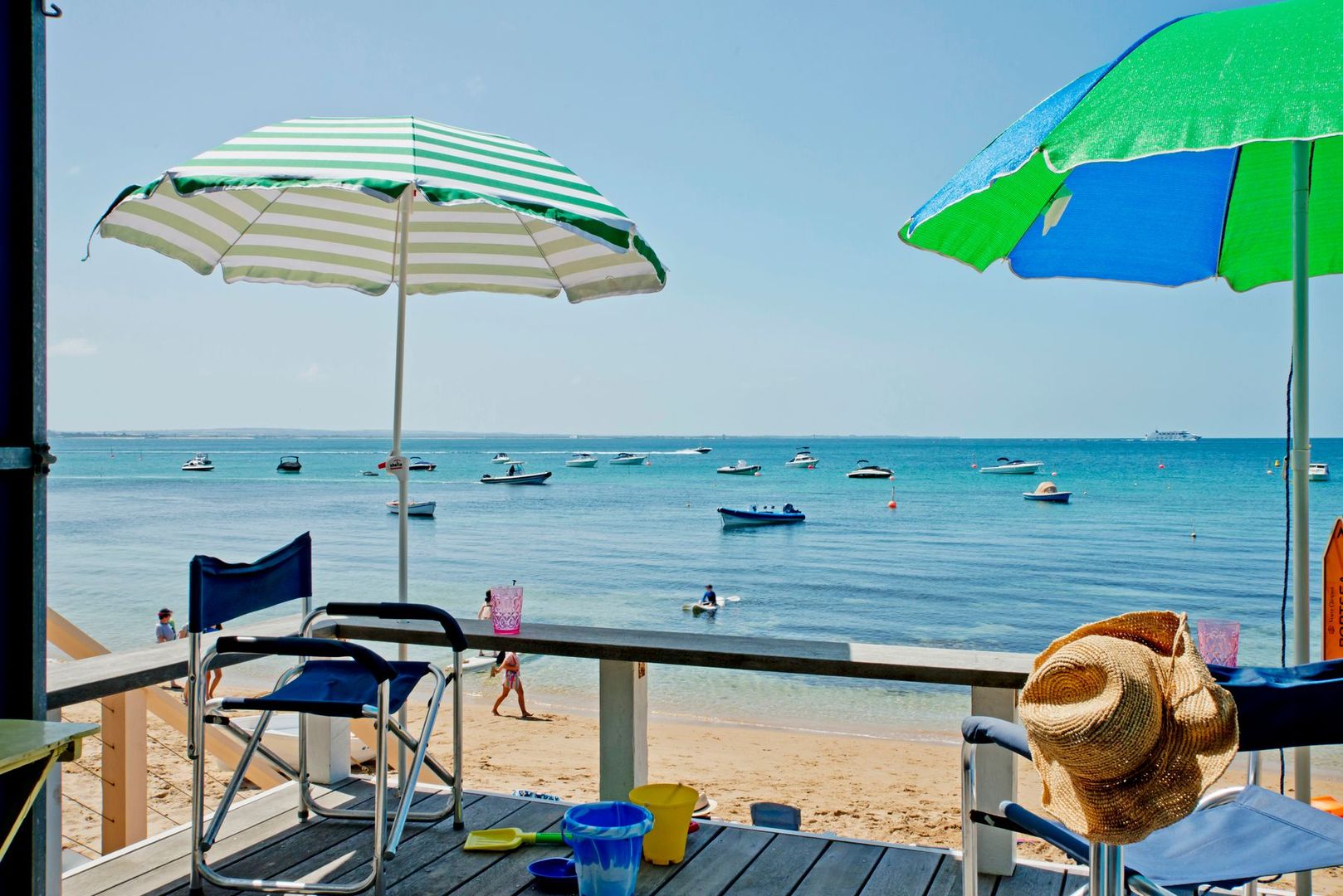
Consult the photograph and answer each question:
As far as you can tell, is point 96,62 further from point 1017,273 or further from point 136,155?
point 1017,273

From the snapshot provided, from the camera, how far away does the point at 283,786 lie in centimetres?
289

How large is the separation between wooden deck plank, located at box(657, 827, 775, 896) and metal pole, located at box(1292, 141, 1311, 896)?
119cm

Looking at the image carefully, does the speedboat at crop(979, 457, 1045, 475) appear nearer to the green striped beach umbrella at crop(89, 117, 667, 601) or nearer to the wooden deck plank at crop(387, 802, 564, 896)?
the green striped beach umbrella at crop(89, 117, 667, 601)

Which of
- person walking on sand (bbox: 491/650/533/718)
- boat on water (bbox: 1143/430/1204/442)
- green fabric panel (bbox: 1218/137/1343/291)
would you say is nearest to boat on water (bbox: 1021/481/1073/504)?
→ person walking on sand (bbox: 491/650/533/718)

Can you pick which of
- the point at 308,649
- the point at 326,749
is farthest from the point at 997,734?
the point at 326,749

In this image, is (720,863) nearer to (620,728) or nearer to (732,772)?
(620,728)

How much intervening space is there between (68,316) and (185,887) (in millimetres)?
55612

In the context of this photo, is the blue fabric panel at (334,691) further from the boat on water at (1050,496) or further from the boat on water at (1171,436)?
the boat on water at (1171,436)

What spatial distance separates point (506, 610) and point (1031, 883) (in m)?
1.49

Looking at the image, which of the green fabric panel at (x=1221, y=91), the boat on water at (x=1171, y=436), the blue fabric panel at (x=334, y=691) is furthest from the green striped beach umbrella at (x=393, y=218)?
the boat on water at (x=1171, y=436)

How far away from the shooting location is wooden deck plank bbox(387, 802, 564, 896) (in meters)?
2.23

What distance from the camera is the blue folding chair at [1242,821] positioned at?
114 cm

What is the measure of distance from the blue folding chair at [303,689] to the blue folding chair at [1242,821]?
120 cm

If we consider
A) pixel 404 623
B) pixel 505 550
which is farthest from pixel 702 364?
pixel 404 623
